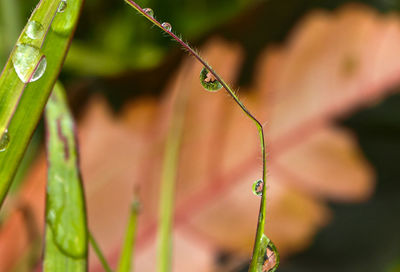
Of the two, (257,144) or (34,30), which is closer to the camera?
(34,30)

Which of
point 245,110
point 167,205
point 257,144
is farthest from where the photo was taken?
point 257,144

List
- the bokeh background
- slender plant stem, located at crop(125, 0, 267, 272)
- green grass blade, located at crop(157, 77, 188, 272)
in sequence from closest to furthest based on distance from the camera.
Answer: slender plant stem, located at crop(125, 0, 267, 272), green grass blade, located at crop(157, 77, 188, 272), the bokeh background

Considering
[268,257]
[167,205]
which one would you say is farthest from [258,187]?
[167,205]

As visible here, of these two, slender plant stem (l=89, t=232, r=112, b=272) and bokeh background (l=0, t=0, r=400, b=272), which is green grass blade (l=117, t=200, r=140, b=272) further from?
bokeh background (l=0, t=0, r=400, b=272)

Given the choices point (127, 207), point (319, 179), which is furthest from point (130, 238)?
point (319, 179)

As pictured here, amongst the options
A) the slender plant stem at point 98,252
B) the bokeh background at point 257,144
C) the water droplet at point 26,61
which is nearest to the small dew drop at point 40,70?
the water droplet at point 26,61

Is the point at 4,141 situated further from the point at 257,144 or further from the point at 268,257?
the point at 257,144

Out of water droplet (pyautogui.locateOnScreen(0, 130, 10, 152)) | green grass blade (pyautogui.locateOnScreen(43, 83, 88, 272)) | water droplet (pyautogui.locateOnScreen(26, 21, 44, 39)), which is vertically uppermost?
water droplet (pyautogui.locateOnScreen(26, 21, 44, 39))

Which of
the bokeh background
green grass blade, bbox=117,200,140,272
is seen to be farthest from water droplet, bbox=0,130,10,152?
the bokeh background
